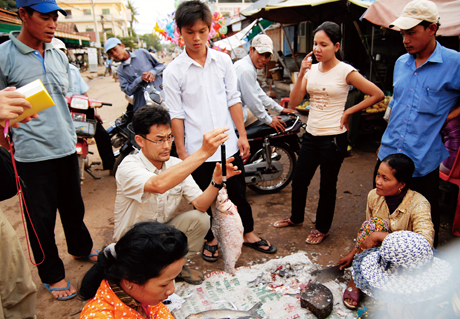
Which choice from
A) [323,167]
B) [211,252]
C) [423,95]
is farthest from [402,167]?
[211,252]

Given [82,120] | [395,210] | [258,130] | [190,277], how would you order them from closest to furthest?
[395,210], [190,277], [258,130], [82,120]

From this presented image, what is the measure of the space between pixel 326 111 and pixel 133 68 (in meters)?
3.12

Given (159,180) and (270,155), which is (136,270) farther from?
(270,155)

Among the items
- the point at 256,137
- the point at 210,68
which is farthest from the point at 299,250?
the point at 210,68

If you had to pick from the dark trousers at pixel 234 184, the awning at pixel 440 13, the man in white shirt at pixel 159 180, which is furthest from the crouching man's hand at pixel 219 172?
the awning at pixel 440 13

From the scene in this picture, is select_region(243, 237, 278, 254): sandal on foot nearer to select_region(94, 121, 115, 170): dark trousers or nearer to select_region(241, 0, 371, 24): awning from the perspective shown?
select_region(94, 121, 115, 170): dark trousers

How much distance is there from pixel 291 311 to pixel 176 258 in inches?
47.9

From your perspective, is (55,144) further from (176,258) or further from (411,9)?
(411,9)

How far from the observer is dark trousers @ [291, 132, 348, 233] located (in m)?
2.71

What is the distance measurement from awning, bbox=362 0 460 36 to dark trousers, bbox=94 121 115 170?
3.93 metres

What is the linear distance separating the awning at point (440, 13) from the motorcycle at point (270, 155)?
1535 mm

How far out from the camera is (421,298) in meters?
1.73

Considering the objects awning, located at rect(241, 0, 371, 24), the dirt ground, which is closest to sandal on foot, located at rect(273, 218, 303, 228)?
the dirt ground

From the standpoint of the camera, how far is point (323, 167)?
2.78 m
